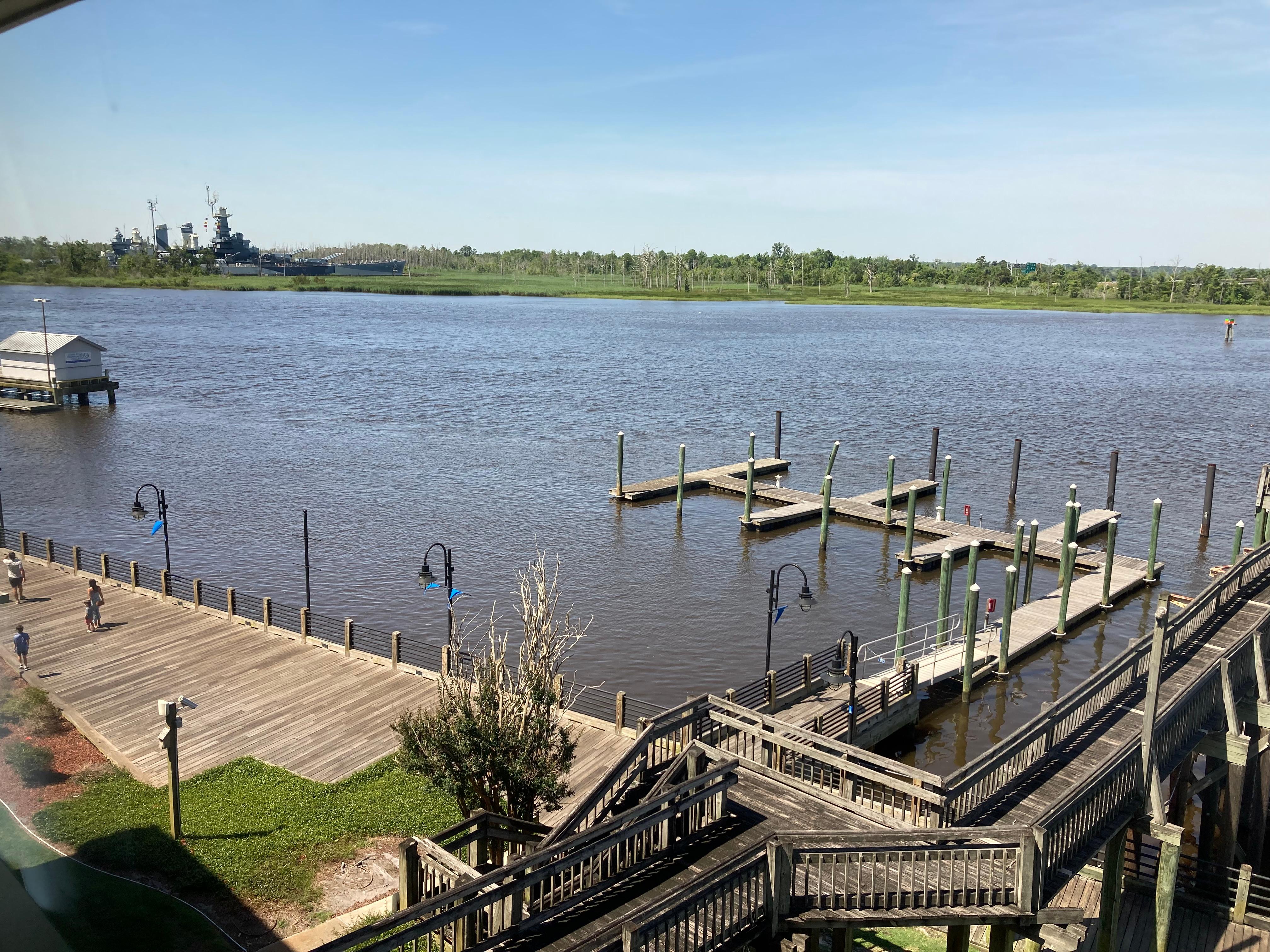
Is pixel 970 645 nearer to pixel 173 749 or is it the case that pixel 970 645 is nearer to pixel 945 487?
pixel 945 487

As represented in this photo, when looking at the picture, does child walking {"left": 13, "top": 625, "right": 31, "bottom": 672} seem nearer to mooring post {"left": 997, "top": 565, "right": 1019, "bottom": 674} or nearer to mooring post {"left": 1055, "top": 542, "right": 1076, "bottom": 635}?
mooring post {"left": 997, "top": 565, "right": 1019, "bottom": 674}

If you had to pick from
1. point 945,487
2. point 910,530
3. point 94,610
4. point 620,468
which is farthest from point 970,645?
point 94,610

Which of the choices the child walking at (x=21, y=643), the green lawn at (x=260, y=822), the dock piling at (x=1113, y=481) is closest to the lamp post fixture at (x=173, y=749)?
the green lawn at (x=260, y=822)

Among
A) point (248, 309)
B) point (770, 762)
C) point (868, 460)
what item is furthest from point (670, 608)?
point (248, 309)

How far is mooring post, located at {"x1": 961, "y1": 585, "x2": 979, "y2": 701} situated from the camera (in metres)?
25.5

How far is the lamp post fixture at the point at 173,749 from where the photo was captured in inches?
559

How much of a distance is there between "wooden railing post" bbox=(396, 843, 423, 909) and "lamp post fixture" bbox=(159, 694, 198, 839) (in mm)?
5170

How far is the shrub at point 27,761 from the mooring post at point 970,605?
24.5 metres

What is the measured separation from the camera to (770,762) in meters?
13.5

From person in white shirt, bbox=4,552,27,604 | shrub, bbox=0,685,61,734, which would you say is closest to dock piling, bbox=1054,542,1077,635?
person in white shirt, bbox=4,552,27,604

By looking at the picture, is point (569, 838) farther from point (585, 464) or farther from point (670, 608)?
point (585, 464)

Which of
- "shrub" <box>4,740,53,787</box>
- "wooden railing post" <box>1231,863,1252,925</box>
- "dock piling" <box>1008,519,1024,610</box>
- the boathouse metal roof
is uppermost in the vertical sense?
"shrub" <box>4,740,53,787</box>

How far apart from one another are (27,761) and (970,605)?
81.4 ft

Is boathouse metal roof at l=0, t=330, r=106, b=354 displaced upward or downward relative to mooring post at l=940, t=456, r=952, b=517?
upward
